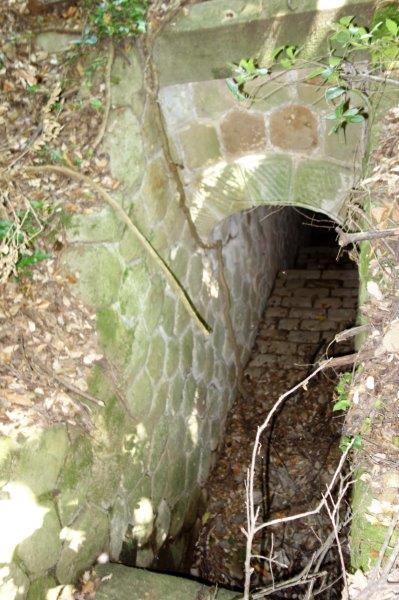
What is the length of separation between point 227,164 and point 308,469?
2989 mm

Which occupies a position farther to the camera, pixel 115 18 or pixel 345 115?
pixel 115 18

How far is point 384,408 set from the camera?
1.67m

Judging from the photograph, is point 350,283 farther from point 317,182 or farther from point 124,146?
point 124,146

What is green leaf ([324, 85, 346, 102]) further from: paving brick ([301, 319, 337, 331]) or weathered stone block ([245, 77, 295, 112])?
paving brick ([301, 319, 337, 331])

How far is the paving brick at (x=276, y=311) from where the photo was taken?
20.0 feet

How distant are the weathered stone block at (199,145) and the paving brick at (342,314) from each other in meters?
3.40

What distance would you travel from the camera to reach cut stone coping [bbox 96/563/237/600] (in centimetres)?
245

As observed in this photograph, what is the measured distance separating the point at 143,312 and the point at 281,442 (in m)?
2.49

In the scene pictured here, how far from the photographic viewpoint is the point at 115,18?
263 centimetres

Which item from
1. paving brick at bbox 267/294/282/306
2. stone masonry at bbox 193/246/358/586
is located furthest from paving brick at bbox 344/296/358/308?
paving brick at bbox 267/294/282/306

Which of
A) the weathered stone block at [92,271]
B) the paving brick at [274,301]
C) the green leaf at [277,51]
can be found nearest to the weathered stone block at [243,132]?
the green leaf at [277,51]

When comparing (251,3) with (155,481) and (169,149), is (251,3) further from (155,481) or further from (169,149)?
(155,481)

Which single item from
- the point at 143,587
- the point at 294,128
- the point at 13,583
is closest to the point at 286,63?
the point at 294,128

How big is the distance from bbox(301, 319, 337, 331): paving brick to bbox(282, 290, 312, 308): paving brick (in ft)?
1.07
